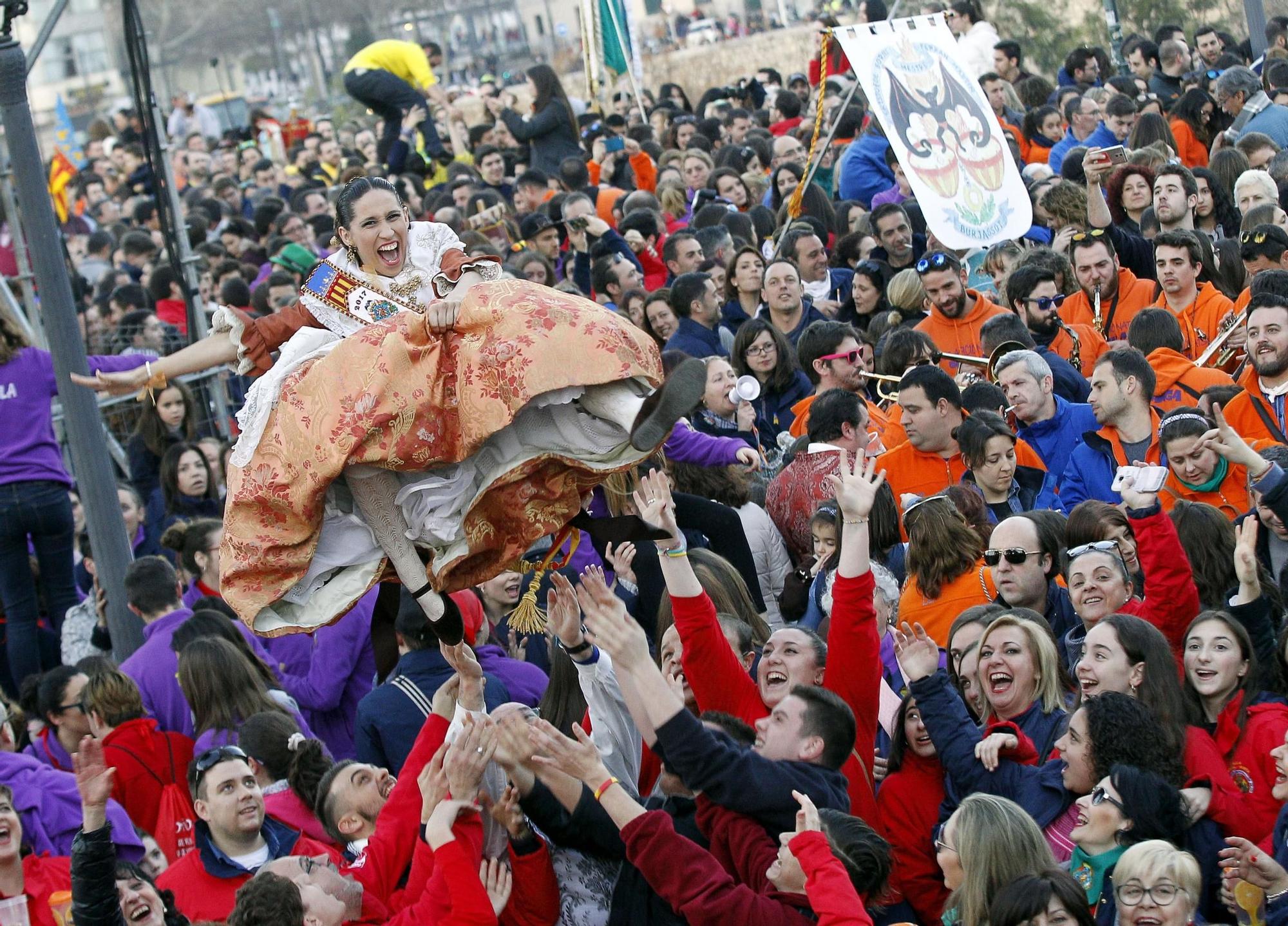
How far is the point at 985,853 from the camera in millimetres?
4359

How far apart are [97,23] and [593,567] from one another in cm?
6370

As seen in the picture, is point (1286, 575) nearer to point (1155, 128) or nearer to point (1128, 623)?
point (1128, 623)

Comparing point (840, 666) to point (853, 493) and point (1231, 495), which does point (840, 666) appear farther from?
point (1231, 495)

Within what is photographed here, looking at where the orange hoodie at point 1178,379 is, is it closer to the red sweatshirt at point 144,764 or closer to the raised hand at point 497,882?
the raised hand at point 497,882

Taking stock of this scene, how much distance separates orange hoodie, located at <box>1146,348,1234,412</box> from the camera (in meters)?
7.43

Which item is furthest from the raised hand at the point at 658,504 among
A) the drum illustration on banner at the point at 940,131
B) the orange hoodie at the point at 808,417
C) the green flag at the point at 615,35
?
the green flag at the point at 615,35

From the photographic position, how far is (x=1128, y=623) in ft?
16.8

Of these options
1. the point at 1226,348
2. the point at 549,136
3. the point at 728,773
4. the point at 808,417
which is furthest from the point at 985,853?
the point at 549,136

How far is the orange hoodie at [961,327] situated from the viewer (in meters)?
8.80

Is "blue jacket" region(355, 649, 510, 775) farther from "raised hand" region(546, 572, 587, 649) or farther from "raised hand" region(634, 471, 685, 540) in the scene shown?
"raised hand" region(634, 471, 685, 540)

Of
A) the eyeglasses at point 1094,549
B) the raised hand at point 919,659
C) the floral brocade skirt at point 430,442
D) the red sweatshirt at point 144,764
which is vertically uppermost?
the floral brocade skirt at point 430,442

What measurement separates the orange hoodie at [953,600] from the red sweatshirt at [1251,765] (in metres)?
1.20

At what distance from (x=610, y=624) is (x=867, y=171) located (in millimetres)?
9107

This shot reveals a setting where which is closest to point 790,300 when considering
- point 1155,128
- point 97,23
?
point 1155,128
